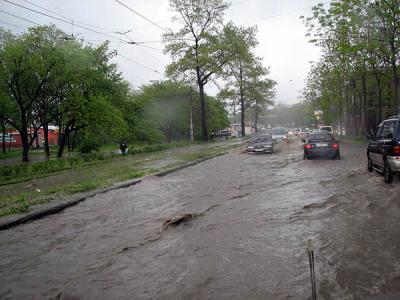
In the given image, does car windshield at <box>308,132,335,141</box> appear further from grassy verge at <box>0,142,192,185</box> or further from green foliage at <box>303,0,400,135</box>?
grassy verge at <box>0,142,192,185</box>

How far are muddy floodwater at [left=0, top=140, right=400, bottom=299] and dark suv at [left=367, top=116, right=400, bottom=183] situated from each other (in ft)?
1.72

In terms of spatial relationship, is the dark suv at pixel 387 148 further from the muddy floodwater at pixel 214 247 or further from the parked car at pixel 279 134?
the parked car at pixel 279 134

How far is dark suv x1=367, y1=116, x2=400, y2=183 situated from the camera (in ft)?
30.5

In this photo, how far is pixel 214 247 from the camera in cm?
560

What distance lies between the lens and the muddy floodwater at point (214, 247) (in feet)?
13.8

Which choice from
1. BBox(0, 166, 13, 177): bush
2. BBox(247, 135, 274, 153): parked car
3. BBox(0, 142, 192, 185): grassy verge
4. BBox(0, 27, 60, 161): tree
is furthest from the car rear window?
BBox(0, 27, 60, 161): tree

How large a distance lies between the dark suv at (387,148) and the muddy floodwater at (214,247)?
1.72ft

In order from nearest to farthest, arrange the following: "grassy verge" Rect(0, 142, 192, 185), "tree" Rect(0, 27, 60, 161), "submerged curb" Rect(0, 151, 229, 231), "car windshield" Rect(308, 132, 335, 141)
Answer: "submerged curb" Rect(0, 151, 229, 231) → "grassy verge" Rect(0, 142, 192, 185) → "car windshield" Rect(308, 132, 335, 141) → "tree" Rect(0, 27, 60, 161)

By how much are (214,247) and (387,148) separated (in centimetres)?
669

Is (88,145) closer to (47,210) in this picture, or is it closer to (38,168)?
(38,168)

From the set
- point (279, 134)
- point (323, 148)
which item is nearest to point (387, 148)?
point (323, 148)

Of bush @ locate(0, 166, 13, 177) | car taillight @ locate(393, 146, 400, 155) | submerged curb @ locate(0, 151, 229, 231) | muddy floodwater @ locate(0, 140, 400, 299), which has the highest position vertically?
car taillight @ locate(393, 146, 400, 155)

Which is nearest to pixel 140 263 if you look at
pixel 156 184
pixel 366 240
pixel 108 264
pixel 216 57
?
pixel 108 264

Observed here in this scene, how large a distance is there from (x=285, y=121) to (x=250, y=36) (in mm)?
110874
